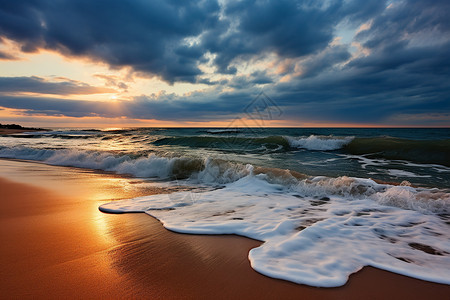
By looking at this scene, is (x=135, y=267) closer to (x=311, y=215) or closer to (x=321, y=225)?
(x=321, y=225)

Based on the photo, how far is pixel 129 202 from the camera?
12.9 feet

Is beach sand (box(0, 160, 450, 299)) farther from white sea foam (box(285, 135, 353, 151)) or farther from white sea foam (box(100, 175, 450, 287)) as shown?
white sea foam (box(285, 135, 353, 151))

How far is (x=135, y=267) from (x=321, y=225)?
86.7 inches

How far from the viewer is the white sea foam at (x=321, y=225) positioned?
1.98 m

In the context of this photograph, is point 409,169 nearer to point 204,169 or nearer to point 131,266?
point 204,169

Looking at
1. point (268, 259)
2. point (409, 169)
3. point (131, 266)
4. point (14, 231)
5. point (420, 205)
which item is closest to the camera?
point (131, 266)

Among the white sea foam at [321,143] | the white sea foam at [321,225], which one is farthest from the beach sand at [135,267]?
the white sea foam at [321,143]

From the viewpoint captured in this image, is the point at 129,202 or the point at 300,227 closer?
the point at 300,227

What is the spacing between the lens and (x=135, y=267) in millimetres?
1893

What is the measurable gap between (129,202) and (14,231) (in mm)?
1548

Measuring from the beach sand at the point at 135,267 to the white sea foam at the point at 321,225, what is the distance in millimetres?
134

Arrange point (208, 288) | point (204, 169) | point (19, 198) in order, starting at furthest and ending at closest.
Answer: point (204, 169) < point (19, 198) < point (208, 288)

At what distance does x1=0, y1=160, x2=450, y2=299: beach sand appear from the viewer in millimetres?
1590

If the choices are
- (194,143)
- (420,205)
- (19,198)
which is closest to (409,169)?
(420,205)
